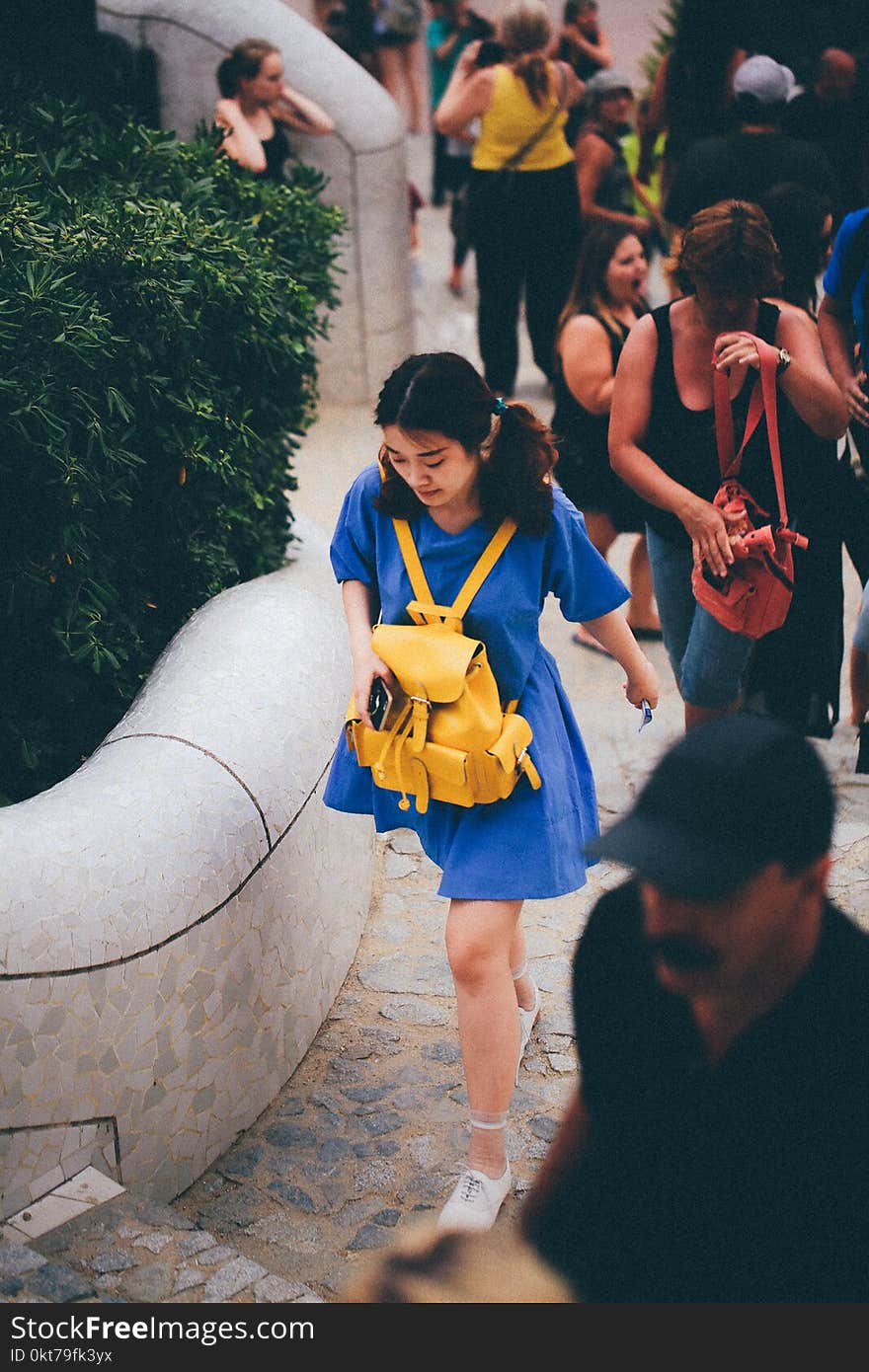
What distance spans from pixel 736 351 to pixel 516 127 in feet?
14.1

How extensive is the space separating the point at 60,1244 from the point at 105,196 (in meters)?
2.87

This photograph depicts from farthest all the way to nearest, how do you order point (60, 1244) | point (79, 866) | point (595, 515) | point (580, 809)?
point (595, 515) < point (580, 809) < point (79, 866) < point (60, 1244)

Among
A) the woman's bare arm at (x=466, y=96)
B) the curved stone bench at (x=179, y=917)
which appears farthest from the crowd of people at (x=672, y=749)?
the woman's bare arm at (x=466, y=96)

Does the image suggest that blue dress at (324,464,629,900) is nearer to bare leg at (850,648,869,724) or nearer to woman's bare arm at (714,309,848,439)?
woman's bare arm at (714,309,848,439)

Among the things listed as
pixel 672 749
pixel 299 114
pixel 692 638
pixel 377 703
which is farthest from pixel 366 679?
pixel 299 114

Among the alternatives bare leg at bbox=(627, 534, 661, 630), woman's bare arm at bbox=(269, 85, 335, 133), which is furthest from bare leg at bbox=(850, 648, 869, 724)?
woman's bare arm at bbox=(269, 85, 335, 133)

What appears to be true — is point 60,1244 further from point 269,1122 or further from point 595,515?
point 595,515

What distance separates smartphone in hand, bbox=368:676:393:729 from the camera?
10.1 ft

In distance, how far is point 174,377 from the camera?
13.4 feet

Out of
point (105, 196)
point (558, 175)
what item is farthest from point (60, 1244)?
point (558, 175)

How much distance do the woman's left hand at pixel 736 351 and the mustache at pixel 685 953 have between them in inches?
94.0

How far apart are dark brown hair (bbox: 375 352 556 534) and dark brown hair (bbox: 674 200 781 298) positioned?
110 centimetres

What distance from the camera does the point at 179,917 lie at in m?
3.15

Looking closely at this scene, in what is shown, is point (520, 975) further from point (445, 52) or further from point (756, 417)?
point (445, 52)
